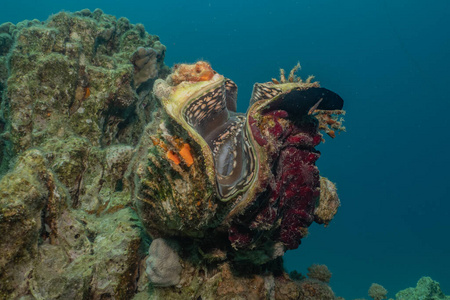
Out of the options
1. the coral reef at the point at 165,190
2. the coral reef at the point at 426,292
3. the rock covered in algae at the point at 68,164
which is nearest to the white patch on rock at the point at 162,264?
the coral reef at the point at 165,190

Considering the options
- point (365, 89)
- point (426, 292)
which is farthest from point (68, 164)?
point (365, 89)

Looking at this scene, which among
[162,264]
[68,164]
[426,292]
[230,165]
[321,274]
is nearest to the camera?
[162,264]

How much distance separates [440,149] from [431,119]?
12479 mm

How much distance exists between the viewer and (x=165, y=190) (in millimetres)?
2143

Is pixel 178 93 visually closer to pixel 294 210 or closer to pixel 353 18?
pixel 294 210

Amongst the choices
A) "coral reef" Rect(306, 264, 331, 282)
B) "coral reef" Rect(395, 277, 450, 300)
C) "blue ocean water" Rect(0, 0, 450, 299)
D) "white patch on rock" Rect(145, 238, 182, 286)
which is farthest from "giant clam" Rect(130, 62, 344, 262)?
"blue ocean water" Rect(0, 0, 450, 299)

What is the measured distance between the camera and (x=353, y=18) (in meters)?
125

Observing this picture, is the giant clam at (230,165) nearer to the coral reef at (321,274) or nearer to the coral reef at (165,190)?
the coral reef at (165,190)

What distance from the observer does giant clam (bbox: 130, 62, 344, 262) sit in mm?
1988

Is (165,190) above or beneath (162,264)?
above

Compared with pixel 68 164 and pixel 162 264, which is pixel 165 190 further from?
pixel 68 164

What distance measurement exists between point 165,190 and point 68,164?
68.3 inches

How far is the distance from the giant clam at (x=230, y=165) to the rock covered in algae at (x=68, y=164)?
0.65m

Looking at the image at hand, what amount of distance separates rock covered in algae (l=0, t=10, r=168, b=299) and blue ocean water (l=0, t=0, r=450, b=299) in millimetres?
49759
